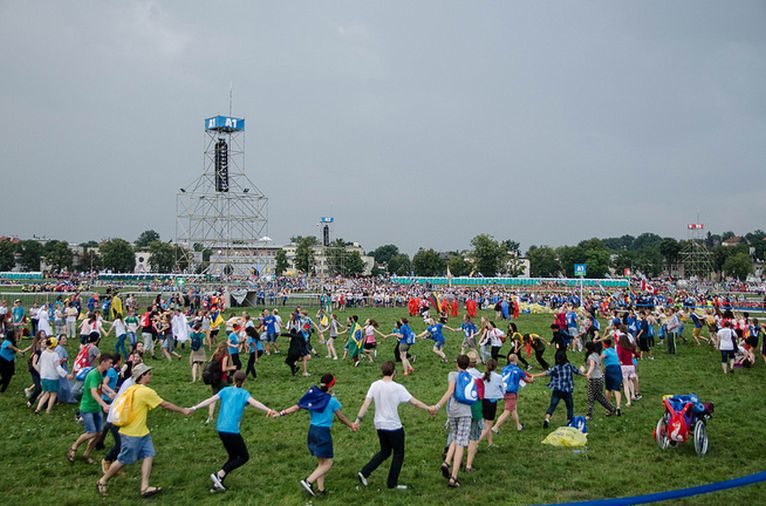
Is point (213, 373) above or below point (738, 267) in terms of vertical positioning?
below

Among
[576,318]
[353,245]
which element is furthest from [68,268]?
[576,318]

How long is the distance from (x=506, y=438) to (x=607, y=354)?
2973 millimetres

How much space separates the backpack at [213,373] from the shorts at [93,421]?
1.94m

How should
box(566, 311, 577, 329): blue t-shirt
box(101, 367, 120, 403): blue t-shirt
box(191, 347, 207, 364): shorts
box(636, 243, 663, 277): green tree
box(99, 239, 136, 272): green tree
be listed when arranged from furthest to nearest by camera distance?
box(636, 243, 663, 277): green tree → box(99, 239, 136, 272): green tree → box(566, 311, 577, 329): blue t-shirt → box(191, 347, 207, 364): shorts → box(101, 367, 120, 403): blue t-shirt

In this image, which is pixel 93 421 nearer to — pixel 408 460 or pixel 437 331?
pixel 408 460

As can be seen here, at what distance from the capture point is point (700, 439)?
9.02 meters

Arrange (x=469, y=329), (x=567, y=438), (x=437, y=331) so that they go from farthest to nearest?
(x=437, y=331) → (x=469, y=329) → (x=567, y=438)

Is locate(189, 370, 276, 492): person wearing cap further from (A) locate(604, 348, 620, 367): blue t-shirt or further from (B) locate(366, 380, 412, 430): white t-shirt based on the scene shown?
(A) locate(604, 348, 620, 367): blue t-shirt

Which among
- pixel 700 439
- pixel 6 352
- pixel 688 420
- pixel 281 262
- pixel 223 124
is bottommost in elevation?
pixel 700 439

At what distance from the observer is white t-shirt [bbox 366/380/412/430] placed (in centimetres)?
732

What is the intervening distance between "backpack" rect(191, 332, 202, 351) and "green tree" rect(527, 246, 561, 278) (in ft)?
425

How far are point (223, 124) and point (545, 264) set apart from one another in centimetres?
9597

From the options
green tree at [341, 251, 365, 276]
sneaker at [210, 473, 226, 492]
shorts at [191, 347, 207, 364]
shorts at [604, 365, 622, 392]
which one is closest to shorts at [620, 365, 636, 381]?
shorts at [604, 365, 622, 392]

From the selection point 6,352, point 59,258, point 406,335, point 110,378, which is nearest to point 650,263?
point 59,258
